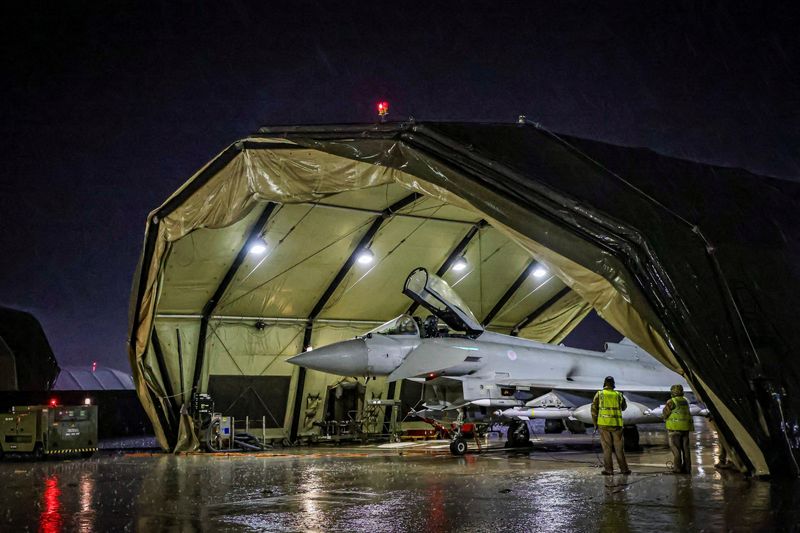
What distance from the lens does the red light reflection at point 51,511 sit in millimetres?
6621

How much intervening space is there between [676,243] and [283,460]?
Answer: 902cm

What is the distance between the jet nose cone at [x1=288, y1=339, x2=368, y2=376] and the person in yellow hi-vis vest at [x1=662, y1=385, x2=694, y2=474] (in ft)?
25.0

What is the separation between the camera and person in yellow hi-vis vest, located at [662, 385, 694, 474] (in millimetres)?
10430

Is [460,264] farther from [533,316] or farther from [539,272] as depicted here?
[533,316]

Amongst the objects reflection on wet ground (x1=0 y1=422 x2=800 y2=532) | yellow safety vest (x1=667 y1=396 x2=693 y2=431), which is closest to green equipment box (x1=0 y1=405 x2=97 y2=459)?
reflection on wet ground (x1=0 y1=422 x2=800 y2=532)

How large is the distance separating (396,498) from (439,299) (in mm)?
8674

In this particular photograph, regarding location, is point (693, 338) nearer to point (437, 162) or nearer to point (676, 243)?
point (676, 243)

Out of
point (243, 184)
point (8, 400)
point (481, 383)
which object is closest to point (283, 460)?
point (481, 383)

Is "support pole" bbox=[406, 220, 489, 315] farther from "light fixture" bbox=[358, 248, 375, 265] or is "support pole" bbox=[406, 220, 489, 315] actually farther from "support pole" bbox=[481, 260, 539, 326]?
"support pole" bbox=[481, 260, 539, 326]

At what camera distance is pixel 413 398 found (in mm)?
24672

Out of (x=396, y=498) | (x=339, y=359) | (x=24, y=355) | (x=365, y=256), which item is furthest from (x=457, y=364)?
(x=24, y=355)

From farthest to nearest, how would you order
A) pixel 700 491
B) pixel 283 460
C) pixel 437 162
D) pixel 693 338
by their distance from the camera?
pixel 283 460 → pixel 437 162 → pixel 693 338 → pixel 700 491

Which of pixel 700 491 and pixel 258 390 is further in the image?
pixel 258 390

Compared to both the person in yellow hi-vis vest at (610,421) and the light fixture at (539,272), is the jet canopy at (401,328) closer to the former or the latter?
the person in yellow hi-vis vest at (610,421)
